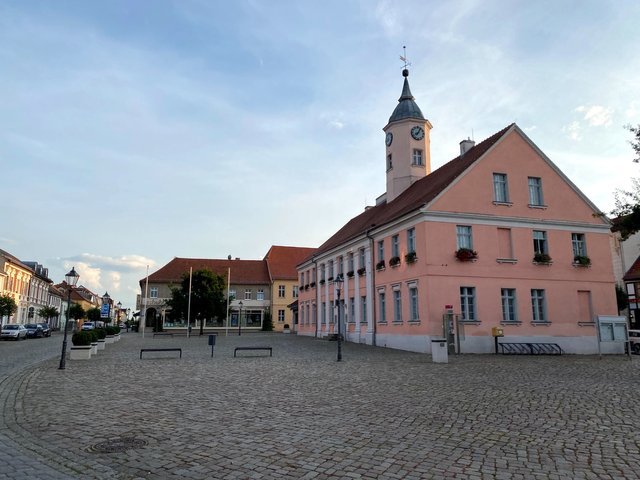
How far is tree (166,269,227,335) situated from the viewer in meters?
50.5

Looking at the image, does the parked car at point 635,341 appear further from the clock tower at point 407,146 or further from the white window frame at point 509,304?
the clock tower at point 407,146

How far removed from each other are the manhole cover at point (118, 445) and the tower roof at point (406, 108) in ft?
109

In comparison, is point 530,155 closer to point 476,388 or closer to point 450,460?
point 476,388

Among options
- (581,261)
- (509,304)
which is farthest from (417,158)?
(509,304)

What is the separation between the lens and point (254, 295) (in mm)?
72250

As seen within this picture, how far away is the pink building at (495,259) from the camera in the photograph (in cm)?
2578

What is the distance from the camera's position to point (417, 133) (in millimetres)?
36625

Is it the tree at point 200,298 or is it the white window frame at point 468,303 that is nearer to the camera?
the white window frame at point 468,303

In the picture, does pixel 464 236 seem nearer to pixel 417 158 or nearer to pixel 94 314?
pixel 417 158

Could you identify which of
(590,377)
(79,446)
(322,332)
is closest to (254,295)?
(322,332)

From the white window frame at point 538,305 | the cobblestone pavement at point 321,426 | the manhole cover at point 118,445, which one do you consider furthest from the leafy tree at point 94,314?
the manhole cover at point 118,445

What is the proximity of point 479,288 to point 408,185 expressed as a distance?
12.9 m

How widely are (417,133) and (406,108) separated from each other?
2298mm

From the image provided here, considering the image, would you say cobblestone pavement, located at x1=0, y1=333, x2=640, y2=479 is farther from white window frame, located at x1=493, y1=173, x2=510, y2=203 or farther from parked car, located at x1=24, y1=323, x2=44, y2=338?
parked car, located at x1=24, y1=323, x2=44, y2=338
